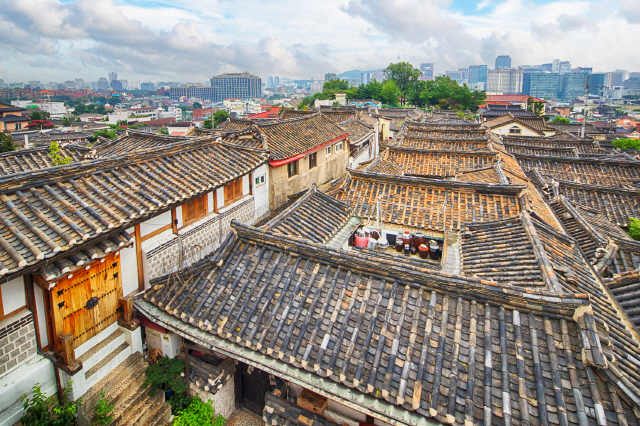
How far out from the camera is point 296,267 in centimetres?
902

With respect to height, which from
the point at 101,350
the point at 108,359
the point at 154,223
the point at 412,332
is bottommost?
the point at 108,359

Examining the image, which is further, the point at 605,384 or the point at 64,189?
the point at 64,189

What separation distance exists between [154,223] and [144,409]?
4.75m

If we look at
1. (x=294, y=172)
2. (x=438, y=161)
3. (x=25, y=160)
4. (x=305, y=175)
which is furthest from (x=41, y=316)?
(x=438, y=161)

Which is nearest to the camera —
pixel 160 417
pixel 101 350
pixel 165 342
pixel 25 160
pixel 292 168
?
pixel 101 350

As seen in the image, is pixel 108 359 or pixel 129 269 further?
pixel 129 269

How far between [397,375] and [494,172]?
16.1 metres

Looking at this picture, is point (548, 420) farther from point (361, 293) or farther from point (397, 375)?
point (361, 293)

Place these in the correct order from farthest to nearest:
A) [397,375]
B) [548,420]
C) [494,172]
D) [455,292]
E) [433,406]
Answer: [494,172]
[455,292]
[397,375]
[433,406]
[548,420]

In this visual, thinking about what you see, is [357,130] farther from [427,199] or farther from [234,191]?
[234,191]

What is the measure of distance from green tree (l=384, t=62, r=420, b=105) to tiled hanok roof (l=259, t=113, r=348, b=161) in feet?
258

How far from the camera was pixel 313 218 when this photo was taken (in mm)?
14000

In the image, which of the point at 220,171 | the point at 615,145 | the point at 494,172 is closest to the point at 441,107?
the point at 615,145

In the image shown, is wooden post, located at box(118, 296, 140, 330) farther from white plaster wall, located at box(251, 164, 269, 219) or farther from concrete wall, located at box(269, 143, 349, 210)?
concrete wall, located at box(269, 143, 349, 210)
